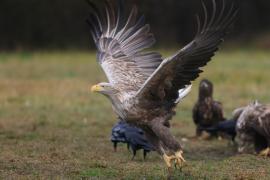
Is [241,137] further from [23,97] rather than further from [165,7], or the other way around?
[165,7]

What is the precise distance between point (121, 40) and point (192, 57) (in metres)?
2.65

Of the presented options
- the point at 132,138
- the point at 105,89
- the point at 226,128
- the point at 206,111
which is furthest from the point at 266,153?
the point at 105,89

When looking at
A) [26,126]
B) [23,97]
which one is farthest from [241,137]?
[23,97]

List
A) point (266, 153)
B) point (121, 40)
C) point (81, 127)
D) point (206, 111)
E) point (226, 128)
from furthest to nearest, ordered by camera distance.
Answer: point (81, 127) → point (206, 111) → point (226, 128) → point (121, 40) → point (266, 153)

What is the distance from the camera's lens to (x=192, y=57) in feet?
30.6

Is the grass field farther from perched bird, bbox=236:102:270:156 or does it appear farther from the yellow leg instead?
perched bird, bbox=236:102:270:156

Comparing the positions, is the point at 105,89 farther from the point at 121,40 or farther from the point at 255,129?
the point at 255,129

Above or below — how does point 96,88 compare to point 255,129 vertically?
above

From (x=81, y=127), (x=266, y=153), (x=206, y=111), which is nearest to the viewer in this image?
(x=266, y=153)

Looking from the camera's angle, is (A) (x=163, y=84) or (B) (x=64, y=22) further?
(B) (x=64, y=22)

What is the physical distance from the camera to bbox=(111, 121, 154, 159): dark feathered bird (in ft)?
36.1

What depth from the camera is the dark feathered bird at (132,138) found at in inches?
433

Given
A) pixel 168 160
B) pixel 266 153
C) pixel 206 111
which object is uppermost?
pixel 206 111

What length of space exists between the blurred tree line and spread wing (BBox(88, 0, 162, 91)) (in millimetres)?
20592
